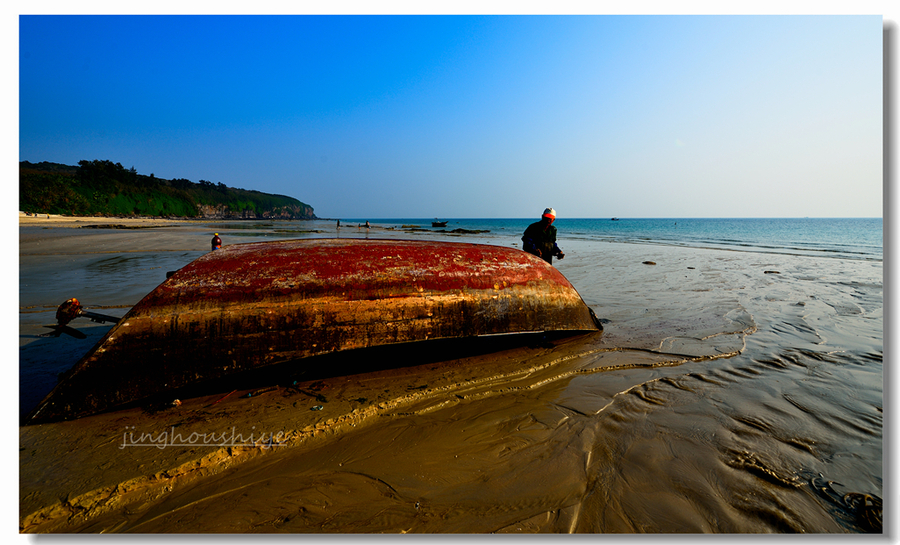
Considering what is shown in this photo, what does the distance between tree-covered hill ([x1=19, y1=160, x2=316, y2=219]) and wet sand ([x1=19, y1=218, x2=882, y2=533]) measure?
44.2 metres

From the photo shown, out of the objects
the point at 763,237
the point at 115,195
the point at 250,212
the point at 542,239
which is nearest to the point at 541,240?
the point at 542,239

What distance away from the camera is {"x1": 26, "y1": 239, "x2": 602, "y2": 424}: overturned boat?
9.71 feet

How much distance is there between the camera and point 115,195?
65.3 metres

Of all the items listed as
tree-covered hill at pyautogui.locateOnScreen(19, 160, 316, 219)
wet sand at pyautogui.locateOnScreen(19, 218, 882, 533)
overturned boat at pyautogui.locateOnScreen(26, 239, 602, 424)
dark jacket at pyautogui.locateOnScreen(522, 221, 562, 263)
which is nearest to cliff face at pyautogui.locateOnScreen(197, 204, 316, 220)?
tree-covered hill at pyautogui.locateOnScreen(19, 160, 316, 219)

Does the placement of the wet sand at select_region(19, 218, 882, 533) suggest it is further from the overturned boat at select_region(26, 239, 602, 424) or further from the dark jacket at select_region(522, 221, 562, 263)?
the dark jacket at select_region(522, 221, 562, 263)

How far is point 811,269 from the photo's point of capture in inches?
483

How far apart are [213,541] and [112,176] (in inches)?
3842

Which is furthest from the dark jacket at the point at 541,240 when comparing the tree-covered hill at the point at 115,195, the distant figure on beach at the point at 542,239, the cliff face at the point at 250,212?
the cliff face at the point at 250,212

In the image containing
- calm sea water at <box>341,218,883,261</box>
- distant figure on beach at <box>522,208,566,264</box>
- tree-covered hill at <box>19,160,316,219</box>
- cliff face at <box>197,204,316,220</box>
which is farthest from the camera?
cliff face at <box>197,204,316,220</box>

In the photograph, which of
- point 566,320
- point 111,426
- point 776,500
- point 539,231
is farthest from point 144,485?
point 539,231

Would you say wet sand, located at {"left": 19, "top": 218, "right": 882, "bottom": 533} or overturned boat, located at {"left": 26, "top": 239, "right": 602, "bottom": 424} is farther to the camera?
overturned boat, located at {"left": 26, "top": 239, "right": 602, "bottom": 424}

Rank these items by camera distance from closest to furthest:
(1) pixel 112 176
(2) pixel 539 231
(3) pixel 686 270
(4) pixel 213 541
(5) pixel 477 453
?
(4) pixel 213 541 → (5) pixel 477 453 → (2) pixel 539 231 → (3) pixel 686 270 → (1) pixel 112 176

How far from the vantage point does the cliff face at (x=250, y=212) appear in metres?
93.4

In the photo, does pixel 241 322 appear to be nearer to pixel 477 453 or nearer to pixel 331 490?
pixel 331 490
